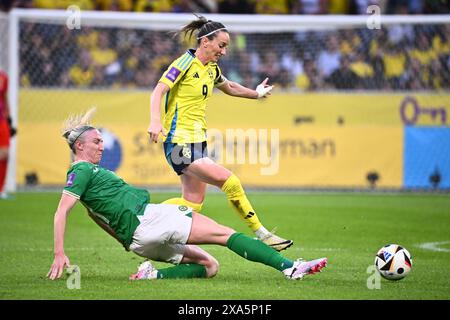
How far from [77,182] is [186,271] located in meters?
1.29

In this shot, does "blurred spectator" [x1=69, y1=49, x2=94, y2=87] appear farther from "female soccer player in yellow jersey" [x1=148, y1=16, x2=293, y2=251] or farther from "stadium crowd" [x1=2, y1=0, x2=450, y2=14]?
"female soccer player in yellow jersey" [x1=148, y1=16, x2=293, y2=251]

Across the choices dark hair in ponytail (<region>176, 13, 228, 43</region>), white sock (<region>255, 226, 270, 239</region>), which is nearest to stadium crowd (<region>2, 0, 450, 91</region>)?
dark hair in ponytail (<region>176, 13, 228, 43</region>)

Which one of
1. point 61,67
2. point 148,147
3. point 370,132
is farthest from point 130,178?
point 370,132

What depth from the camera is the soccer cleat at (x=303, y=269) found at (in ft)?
24.0

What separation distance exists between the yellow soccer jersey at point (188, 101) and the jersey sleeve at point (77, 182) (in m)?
1.62

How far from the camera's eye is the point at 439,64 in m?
19.0

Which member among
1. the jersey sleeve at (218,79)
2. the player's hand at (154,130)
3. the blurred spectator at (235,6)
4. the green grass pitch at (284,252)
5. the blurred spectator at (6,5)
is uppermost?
the blurred spectator at (235,6)

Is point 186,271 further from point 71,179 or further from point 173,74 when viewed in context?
point 173,74

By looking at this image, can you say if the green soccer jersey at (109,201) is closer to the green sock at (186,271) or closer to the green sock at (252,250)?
the green sock at (186,271)

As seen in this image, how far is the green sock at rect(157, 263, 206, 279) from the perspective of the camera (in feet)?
25.6

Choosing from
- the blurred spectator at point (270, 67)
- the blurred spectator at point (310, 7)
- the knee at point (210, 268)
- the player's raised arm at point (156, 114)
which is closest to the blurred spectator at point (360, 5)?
the blurred spectator at point (310, 7)

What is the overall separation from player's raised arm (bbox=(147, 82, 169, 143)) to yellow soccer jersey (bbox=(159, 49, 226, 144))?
28cm
